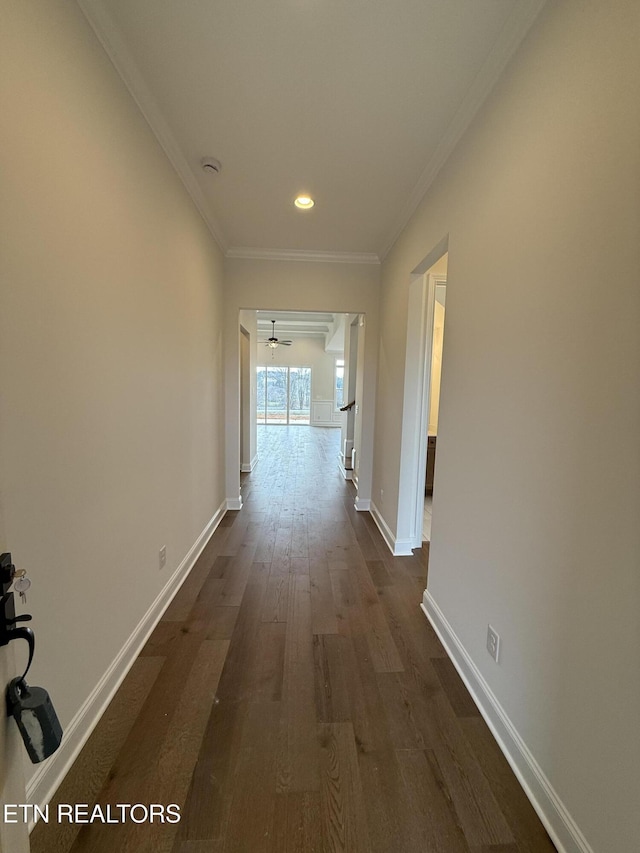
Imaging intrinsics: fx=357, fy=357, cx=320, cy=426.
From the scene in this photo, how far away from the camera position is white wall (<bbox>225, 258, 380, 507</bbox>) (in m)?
3.65

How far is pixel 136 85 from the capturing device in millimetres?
1612

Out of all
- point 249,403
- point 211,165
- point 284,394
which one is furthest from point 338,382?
point 211,165

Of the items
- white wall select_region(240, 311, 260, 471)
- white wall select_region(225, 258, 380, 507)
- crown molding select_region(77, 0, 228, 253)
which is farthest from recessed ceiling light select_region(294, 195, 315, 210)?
white wall select_region(240, 311, 260, 471)

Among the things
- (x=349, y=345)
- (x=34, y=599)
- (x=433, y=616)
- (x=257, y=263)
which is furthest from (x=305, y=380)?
(x=34, y=599)

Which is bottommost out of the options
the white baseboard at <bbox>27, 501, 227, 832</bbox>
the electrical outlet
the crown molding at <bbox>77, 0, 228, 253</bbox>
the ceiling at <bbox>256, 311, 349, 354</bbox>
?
the white baseboard at <bbox>27, 501, 227, 832</bbox>

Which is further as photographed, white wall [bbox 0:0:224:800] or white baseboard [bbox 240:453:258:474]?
white baseboard [bbox 240:453:258:474]

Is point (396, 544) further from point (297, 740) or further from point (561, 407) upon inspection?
point (561, 407)

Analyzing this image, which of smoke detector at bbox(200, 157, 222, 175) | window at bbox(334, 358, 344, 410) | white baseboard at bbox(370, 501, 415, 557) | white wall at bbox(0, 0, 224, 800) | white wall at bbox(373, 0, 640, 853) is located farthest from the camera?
window at bbox(334, 358, 344, 410)

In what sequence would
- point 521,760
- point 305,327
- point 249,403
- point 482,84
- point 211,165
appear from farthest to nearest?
1. point 305,327
2. point 249,403
3. point 211,165
4. point 482,84
5. point 521,760

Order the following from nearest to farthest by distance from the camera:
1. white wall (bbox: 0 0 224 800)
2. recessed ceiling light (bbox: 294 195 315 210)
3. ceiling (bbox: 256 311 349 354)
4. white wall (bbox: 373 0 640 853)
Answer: white wall (bbox: 373 0 640 853) < white wall (bbox: 0 0 224 800) < recessed ceiling light (bbox: 294 195 315 210) < ceiling (bbox: 256 311 349 354)

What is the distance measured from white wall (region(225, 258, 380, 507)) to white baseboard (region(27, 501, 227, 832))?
6.54ft

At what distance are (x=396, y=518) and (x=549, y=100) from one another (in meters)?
2.62

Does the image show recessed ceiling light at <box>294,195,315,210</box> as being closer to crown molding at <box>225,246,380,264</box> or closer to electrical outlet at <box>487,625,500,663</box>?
crown molding at <box>225,246,380,264</box>

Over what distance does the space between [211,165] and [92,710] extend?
285 cm
